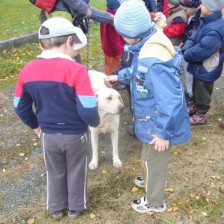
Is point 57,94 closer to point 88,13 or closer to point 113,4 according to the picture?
point 88,13

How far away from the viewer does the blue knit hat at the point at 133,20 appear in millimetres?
2580

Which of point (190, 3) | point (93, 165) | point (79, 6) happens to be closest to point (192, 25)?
point (190, 3)

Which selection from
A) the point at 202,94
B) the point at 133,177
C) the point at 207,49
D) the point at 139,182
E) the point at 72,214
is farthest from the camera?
the point at 202,94

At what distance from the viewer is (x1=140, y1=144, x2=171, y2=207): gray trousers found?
2951 mm

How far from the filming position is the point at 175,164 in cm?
409

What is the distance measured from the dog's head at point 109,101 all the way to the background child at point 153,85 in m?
0.63

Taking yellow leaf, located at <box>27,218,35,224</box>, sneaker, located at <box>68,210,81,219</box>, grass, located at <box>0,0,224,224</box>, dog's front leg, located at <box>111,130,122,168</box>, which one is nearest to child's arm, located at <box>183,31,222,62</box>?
grass, located at <box>0,0,224,224</box>

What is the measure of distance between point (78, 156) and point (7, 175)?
4.62ft

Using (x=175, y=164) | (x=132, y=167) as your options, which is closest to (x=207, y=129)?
(x=175, y=164)

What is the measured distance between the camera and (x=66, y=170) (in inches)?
122

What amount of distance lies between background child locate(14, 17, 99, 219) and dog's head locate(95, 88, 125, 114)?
688 millimetres

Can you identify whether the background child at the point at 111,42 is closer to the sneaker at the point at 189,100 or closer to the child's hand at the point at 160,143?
the sneaker at the point at 189,100

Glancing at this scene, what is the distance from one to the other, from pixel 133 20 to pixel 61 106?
0.86 meters

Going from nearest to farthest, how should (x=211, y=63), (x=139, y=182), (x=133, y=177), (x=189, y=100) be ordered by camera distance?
1. (x=139, y=182)
2. (x=133, y=177)
3. (x=211, y=63)
4. (x=189, y=100)
